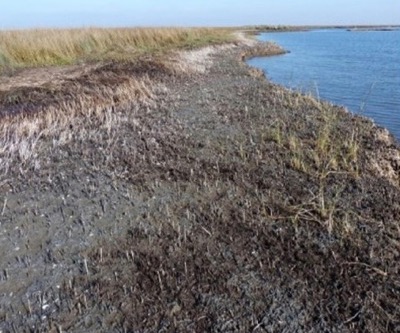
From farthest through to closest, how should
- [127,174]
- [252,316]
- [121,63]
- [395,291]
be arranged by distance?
[121,63], [127,174], [395,291], [252,316]

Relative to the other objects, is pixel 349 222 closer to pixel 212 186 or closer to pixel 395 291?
pixel 395 291

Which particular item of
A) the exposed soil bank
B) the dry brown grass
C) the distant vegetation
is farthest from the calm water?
the distant vegetation

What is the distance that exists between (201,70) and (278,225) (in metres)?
13.2

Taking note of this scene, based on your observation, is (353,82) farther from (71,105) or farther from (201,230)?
(201,230)

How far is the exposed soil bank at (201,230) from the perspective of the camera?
355cm

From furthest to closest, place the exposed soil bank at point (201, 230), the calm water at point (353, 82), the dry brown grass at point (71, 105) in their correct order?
the calm water at point (353, 82)
the dry brown grass at point (71, 105)
the exposed soil bank at point (201, 230)

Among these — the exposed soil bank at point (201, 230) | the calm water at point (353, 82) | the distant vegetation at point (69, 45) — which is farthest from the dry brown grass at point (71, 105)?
the calm water at point (353, 82)

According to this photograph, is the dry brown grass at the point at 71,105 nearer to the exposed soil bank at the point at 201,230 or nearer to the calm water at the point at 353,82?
the exposed soil bank at the point at 201,230

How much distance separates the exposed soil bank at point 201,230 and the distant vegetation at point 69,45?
10465 millimetres

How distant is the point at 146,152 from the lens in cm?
707

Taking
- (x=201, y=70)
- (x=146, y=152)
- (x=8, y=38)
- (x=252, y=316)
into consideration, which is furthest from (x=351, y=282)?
(x=8, y=38)

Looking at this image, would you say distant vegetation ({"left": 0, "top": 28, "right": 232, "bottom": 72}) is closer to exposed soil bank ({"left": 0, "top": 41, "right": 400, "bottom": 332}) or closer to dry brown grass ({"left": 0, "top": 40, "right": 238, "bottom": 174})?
dry brown grass ({"left": 0, "top": 40, "right": 238, "bottom": 174})

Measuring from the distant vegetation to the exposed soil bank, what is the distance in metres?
10.5

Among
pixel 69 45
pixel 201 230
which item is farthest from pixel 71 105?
pixel 69 45
